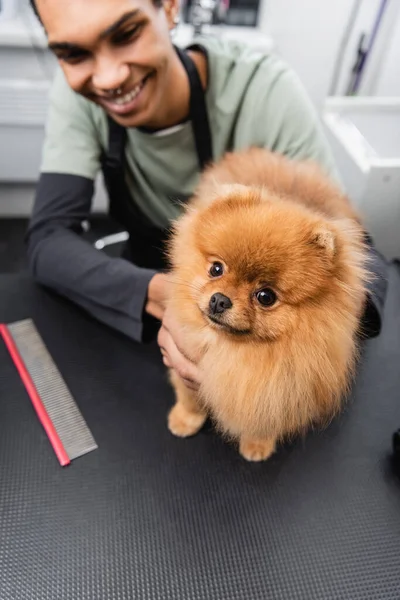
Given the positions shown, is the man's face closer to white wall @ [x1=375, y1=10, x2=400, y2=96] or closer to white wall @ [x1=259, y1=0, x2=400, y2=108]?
white wall @ [x1=259, y1=0, x2=400, y2=108]

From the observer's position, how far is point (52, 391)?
1.00 m

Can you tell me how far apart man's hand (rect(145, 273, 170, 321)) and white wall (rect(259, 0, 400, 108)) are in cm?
148

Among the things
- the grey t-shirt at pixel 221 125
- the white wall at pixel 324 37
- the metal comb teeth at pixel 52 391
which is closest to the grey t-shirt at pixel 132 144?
the grey t-shirt at pixel 221 125

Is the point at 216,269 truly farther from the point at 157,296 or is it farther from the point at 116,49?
the point at 116,49

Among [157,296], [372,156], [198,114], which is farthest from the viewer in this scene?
[372,156]

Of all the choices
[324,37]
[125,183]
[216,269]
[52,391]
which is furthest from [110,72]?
[324,37]

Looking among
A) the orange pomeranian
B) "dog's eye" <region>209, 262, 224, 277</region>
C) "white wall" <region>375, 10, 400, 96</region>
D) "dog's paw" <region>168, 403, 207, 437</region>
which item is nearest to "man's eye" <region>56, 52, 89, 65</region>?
the orange pomeranian

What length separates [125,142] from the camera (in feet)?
3.96

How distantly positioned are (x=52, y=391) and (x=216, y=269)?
19.7 inches

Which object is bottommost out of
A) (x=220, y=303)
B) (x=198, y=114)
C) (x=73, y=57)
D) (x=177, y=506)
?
(x=177, y=506)

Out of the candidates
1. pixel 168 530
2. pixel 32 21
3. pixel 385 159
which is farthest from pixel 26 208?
pixel 168 530

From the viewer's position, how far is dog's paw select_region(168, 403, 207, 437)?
3.14 ft

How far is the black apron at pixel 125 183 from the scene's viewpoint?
1.14 m

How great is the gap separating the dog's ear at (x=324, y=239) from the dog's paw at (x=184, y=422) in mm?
453
